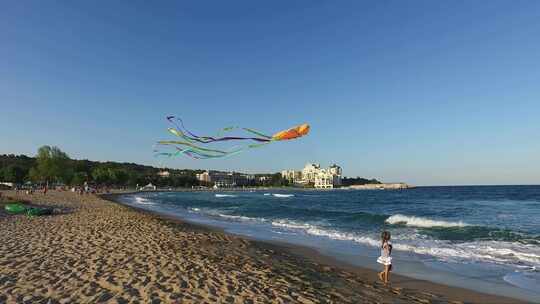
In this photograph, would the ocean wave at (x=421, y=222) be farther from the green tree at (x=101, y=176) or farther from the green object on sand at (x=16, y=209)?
the green tree at (x=101, y=176)

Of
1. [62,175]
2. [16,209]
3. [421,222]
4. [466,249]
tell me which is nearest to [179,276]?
[466,249]

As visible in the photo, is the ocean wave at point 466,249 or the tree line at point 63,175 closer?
the ocean wave at point 466,249

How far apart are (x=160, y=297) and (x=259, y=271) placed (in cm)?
323

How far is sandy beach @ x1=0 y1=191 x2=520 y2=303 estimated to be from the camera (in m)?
6.88

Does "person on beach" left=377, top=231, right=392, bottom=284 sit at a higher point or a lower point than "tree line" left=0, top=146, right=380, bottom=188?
lower

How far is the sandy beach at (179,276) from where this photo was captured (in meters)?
6.88

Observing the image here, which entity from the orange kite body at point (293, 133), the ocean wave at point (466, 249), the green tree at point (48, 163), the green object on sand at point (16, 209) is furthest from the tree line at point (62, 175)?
the orange kite body at point (293, 133)

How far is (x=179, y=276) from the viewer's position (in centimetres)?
828

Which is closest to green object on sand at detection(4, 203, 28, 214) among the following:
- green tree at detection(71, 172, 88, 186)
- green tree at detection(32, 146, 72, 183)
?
green tree at detection(32, 146, 72, 183)

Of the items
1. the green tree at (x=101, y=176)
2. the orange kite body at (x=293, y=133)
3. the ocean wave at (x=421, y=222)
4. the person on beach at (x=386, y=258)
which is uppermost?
the green tree at (x=101, y=176)

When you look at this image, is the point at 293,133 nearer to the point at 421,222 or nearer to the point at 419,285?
the point at 419,285

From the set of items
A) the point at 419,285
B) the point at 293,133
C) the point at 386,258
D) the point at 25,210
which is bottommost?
the point at 419,285

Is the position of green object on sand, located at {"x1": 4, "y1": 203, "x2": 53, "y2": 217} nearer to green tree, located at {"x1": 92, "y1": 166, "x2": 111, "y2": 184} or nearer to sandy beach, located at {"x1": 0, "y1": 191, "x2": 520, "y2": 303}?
sandy beach, located at {"x1": 0, "y1": 191, "x2": 520, "y2": 303}

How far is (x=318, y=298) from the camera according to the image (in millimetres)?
7117
